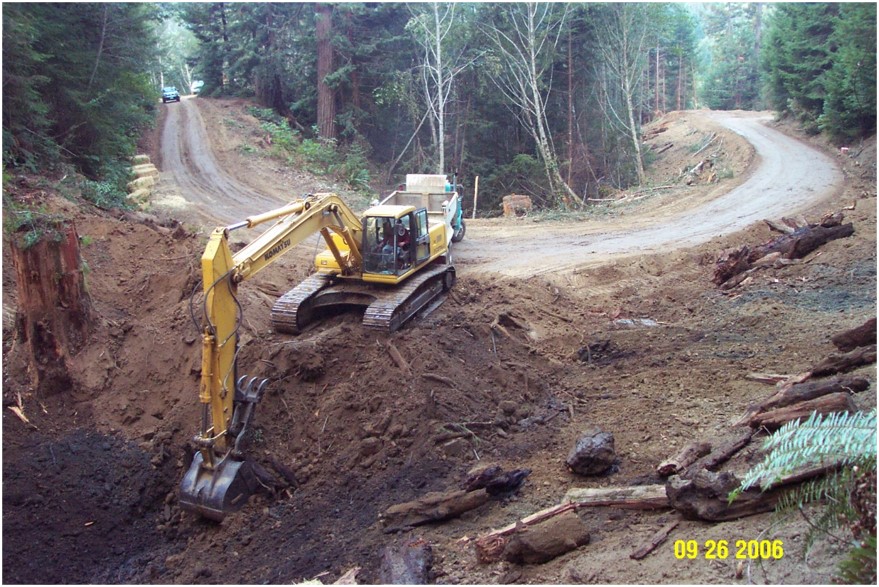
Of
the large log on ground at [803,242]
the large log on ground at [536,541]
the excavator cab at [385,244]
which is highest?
the excavator cab at [385,244]

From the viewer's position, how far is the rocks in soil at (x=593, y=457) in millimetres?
7516

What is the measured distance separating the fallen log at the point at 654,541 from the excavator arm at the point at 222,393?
15.2 ft

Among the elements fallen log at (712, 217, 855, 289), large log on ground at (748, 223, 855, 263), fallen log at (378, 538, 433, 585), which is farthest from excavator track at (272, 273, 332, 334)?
large log on ground at (748, 223, 855, 263)

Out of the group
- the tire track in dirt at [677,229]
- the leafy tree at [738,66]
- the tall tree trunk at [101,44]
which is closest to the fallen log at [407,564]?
the tire track in dirt at [677,229]

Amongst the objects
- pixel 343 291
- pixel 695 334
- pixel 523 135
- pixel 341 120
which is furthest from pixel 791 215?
pixel 341 120

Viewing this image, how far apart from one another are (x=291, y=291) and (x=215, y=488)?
13.9 feet

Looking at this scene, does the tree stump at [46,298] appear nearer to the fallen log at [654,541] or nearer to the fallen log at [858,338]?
the fallen log at [654,541]

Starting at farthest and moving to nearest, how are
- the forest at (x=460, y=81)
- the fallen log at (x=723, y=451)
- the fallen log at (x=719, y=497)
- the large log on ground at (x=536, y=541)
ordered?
the forest at (x=460, y=81) → the fallen log at (x=723, y=451) → the large log on ground at (x=536, y=541) → the fallen log at (x=719, y=497)

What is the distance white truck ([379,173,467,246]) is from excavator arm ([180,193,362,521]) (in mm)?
7922

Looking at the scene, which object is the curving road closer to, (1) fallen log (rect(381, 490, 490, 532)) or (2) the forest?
(2) the forest

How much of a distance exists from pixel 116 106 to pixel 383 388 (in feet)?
49.6
